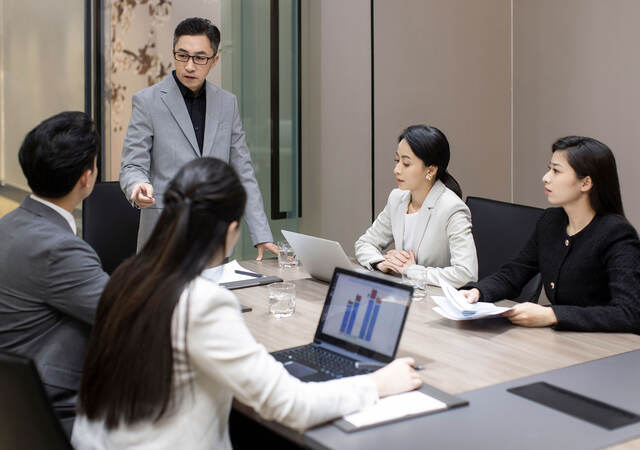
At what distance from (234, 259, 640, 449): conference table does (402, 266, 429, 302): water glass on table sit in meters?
0.07

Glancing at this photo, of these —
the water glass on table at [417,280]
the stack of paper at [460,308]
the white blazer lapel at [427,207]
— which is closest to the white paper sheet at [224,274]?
the water glass on table at [417,280]

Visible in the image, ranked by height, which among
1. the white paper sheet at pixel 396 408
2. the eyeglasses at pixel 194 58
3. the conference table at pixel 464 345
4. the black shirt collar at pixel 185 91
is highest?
the eyeglasses at pixel 194 58

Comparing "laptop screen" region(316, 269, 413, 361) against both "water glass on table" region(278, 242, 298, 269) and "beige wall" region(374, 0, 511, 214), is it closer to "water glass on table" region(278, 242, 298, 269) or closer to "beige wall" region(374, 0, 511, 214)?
"water glass on table" region(278, 242, 298, 269)

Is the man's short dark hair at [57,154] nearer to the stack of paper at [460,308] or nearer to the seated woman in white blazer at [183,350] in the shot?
the seated woman in white blazer at [183,350]

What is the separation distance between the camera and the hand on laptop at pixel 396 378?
5.30 ft

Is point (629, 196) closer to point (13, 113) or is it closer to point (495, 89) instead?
point (495, 89)

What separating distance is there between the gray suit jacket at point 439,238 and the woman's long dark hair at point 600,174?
0.67 meters

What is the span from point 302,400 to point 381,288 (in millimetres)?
467

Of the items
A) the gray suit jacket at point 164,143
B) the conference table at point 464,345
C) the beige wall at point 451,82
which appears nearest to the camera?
the conference table at point 464,345

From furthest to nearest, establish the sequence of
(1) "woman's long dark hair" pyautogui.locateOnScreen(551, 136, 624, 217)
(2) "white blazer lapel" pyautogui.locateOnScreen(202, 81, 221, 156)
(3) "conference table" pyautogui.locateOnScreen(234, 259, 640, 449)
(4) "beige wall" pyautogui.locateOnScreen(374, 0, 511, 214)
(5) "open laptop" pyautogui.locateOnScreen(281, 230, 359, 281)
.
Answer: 1. (4) "beige wall" pyautogui.locateOnScreen(374, 0, 511, 214)
2. (2) "white blazer lapel" pyautogui.locateOnScreen(202, 81, 221, 156)
3. (5) "open laptop" pyautogui.locateOnScreen(281, 230, 359, 281)
4. (1) "woman's long dark hair" pyautogui.locateOnScreen(551, 136, 624, 217)
5. (3) "conference table" pyautogui.locateOnScreen(234, 259, 640, 449)

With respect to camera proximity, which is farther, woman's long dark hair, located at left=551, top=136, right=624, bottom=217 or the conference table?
woman's long dark hair, located at left=551, top=136, right=624, bottom=217

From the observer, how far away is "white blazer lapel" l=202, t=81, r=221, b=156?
3387 mm

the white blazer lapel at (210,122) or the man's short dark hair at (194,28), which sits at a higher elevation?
the man's short dark hair at (194,28)

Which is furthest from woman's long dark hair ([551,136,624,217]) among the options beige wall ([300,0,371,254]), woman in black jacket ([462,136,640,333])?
beige wall ([300,0,371,254])
